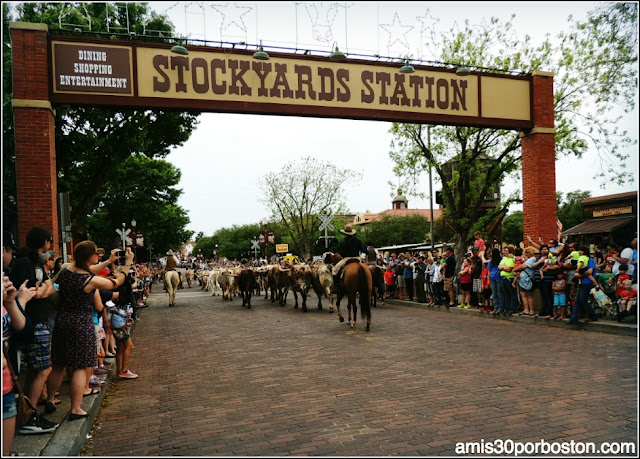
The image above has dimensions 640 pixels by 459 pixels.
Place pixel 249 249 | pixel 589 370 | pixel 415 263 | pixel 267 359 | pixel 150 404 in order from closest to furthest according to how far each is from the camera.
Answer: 1. pixel 150 404
2. pixel 589 370
3. pixel 267 359
4. pixel 415 263
5. pixel 249 249

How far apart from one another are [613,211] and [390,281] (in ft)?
29.4

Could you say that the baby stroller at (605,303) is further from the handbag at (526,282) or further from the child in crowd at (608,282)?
the handbag at (526,282)

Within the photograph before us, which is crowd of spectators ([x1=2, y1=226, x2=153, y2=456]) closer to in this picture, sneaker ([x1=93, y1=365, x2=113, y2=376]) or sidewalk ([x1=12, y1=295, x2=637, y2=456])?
sidewalk ([x1=12, y1=295, x2=637, y2=456])

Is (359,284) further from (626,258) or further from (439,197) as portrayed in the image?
(439,197)

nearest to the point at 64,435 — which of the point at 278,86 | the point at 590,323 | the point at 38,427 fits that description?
the point at 38,427

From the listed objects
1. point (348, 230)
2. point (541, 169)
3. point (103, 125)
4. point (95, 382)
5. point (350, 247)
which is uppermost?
point (103, 125)

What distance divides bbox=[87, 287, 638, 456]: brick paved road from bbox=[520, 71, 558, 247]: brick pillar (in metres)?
6.28

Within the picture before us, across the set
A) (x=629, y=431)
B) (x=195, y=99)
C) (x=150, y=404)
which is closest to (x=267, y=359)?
(x=150, y=404)

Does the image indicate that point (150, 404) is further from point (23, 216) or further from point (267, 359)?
point (23, 216)

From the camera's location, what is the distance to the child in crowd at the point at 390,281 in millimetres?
21062

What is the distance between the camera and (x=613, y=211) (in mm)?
14523

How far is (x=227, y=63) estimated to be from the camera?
1473cm

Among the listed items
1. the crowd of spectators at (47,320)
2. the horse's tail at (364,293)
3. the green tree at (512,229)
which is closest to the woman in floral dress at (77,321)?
the crowd of spectators at (47,320)

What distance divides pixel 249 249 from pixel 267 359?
85.9 m
